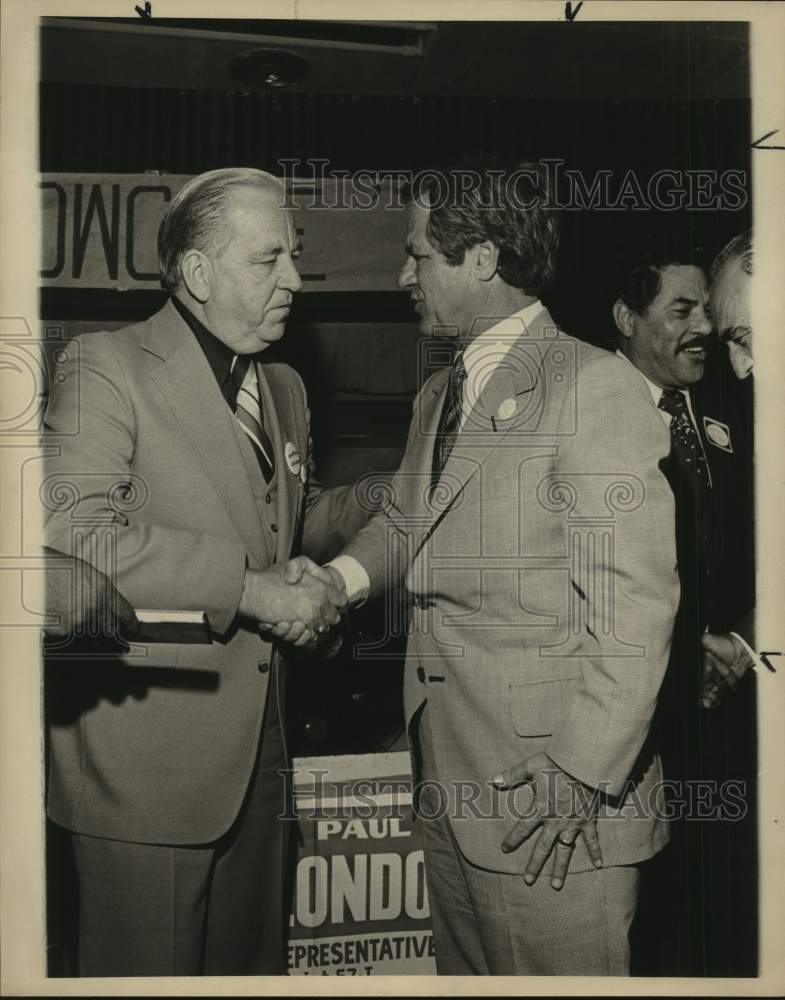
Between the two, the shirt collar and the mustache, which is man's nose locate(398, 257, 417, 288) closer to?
the shirt collar

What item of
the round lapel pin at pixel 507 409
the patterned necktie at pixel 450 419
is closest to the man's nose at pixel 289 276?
the patterned necktie at pixel 450 419

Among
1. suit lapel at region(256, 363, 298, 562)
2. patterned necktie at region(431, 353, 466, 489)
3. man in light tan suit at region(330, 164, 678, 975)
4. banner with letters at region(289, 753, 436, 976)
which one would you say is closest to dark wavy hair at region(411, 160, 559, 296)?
man in light tan suit at region(330, 164, 678, 975)

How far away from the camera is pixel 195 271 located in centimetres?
218

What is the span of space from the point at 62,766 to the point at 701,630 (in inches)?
57.4

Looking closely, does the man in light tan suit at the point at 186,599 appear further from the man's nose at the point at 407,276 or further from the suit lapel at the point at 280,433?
the man's nose at the point at 407,276

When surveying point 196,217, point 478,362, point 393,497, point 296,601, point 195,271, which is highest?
point 196,217

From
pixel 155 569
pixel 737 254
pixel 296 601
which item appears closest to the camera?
pixel 155 569

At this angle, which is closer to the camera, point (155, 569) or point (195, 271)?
point (155, 569)

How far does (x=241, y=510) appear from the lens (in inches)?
84.6

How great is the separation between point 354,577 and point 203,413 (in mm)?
491

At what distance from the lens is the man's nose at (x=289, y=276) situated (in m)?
2.20

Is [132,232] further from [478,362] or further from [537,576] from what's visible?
[537,576]

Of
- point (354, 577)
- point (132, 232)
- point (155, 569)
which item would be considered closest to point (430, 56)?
point (132, 232)

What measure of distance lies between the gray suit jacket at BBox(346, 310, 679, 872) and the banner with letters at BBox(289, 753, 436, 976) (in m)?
0.15
